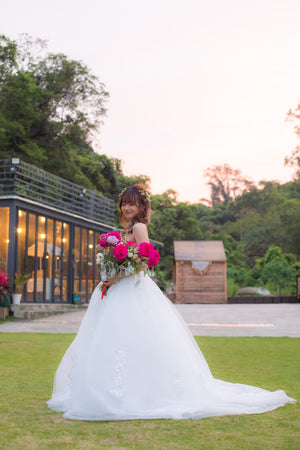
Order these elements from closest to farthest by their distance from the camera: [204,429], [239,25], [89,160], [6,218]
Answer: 1. [204,429]
2. [6,218]
3. [239,25]
4. [89,160]

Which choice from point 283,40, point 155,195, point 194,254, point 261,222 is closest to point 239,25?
point 283,40

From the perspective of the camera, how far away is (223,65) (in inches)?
840

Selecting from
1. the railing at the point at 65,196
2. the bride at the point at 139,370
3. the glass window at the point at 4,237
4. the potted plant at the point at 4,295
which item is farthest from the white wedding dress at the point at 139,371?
the railing at the point at 65,196

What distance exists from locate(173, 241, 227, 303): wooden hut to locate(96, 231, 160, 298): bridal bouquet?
20414 millimetres

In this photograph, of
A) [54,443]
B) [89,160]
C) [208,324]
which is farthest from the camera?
[89,160]

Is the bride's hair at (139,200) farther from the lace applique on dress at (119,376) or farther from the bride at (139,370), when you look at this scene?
the lace applique on dress at (119,376)

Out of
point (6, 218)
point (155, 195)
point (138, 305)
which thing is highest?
point (155, 195)

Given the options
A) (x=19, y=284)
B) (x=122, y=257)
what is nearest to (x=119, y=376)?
(x=122, y=257)

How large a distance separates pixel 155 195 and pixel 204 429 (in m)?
39.3

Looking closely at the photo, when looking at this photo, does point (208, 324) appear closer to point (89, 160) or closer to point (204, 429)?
point (204, 429)

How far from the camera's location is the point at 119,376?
3.74 m

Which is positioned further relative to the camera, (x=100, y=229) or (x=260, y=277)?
(x=260, y=277)

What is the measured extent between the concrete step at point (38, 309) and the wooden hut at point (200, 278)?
7.70 metres

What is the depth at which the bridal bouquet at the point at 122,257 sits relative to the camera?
168 inches
